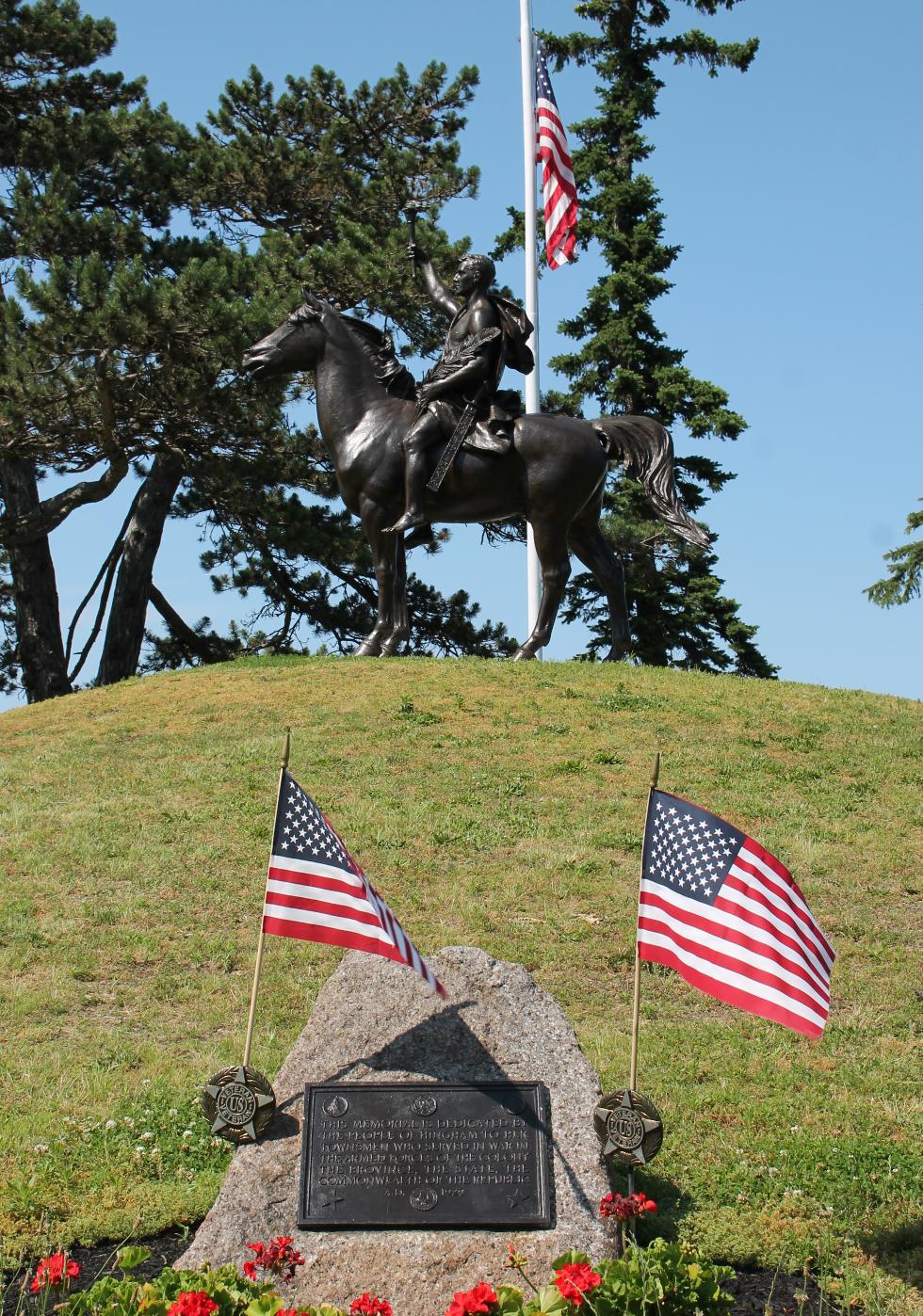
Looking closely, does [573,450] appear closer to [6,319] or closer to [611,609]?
[611,609]

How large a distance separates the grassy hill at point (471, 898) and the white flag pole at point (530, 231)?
2485mm

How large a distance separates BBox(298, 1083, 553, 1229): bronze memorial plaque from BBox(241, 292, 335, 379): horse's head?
36.1ft

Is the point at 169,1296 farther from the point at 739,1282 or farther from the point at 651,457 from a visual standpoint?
the point at 651,457

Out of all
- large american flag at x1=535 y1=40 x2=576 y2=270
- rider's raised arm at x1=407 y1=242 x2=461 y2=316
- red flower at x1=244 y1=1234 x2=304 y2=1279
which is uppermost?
large american flag at x1=535 y1=40 x2=576 y2=270

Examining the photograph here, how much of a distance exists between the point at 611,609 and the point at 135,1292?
11.7 m

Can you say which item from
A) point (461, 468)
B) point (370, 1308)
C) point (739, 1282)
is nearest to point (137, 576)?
point (461, 468)

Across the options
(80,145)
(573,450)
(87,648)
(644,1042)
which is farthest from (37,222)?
(644,1042)

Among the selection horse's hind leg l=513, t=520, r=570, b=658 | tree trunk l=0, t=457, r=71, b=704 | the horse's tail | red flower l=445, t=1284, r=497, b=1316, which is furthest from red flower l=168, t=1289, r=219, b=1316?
tree trunk l=0, t=457, r=71, b=704

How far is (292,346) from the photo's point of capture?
15406 mm

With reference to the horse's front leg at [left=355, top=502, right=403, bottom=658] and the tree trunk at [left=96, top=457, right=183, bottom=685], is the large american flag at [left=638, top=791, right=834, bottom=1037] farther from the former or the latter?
the tree trunk at [left=96, top=457, right=183, bottom=685]

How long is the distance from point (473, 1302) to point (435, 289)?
13240 mm

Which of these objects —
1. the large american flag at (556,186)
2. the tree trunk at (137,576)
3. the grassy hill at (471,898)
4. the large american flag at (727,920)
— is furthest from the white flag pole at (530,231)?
Answer: the large american flag at (727,920)

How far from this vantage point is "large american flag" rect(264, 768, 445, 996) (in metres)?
5.75

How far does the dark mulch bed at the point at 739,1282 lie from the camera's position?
5324 millimetres
